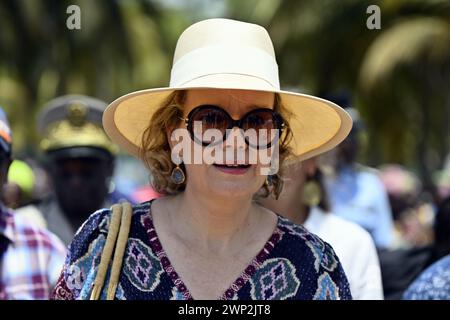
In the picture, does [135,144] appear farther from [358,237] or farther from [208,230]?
[358,237]

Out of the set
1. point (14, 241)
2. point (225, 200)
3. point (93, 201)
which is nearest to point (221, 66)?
point (225, 200)

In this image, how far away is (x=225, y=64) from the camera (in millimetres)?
2559

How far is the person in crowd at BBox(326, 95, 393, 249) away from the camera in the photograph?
6.48 m

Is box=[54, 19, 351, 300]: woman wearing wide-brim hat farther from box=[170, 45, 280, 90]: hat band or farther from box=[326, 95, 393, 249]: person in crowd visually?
box=[326, 95, 393, 249]: person in crowd

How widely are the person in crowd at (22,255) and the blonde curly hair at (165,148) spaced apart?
40.1 inches

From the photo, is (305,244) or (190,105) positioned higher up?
(190,105)

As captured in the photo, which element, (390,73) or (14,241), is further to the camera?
(390,73)

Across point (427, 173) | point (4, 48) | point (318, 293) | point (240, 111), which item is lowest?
point (427, 173)

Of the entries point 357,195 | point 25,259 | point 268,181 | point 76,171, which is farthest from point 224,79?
point 357,195

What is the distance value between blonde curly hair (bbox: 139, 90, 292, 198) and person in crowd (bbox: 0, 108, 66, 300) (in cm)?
102

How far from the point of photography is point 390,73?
22.8 metres

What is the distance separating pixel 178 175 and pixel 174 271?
12.0 inches

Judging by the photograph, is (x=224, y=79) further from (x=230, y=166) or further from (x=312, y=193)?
(x=312, y=193)

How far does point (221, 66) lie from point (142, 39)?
25.9 m
